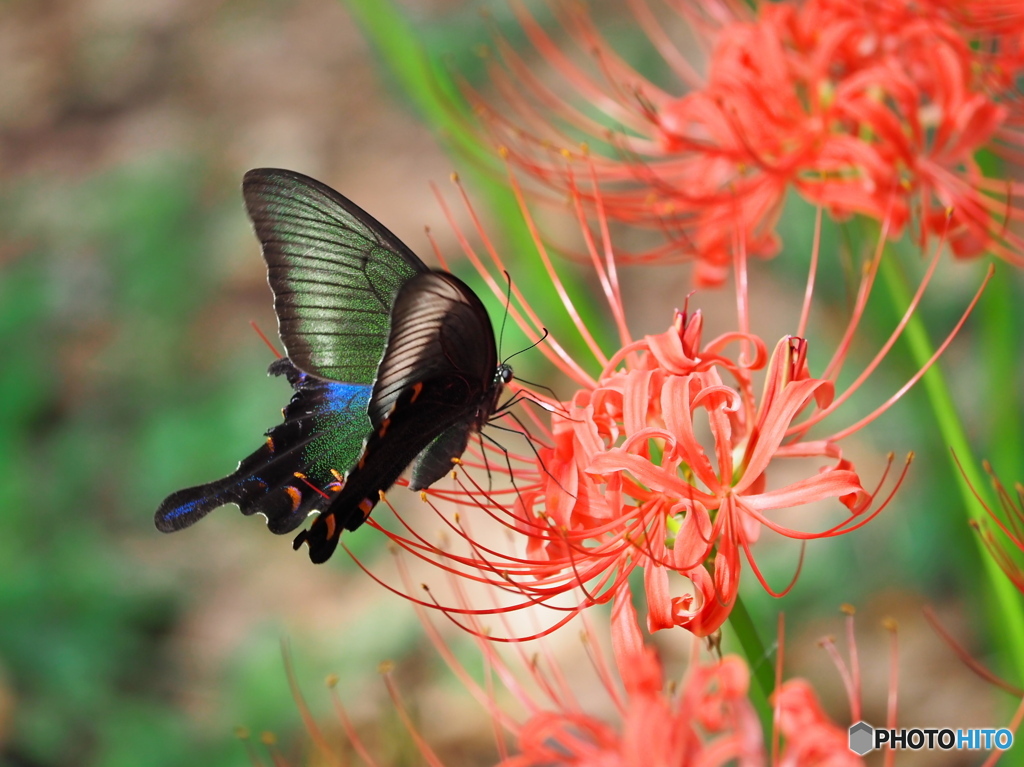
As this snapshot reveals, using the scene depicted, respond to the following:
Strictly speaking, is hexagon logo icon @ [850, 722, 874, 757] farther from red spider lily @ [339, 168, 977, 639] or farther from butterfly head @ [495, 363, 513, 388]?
butterfly head @ [495, 363, 513, 388]

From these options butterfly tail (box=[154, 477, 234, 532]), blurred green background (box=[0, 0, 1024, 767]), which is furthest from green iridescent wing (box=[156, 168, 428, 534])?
blurred green background (box=[0, 0, 1024, 767])

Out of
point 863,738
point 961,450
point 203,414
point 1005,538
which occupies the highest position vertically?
point 203,414

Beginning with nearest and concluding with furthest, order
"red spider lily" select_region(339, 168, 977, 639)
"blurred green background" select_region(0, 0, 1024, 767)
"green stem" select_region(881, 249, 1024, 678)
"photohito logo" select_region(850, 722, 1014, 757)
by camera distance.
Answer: "red spider lily" select_region(339, 168, 977, 639) → "photohito logo" select_region(850, 722, 1014, 757) → "green stem" select_region(881, 249, 1024, 678) → "blurred green background" select_region(0, 0, 1024, 767)

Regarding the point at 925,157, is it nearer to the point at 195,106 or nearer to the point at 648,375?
the point at 648,375

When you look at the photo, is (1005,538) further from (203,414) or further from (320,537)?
(203,414)

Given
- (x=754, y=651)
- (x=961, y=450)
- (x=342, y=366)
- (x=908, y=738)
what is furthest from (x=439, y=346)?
(x=908, y=738)

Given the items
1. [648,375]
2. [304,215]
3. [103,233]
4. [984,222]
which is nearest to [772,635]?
[984,222]

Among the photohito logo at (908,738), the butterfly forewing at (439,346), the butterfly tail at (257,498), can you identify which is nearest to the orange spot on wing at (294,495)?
the butterfly tail at (257,498)
